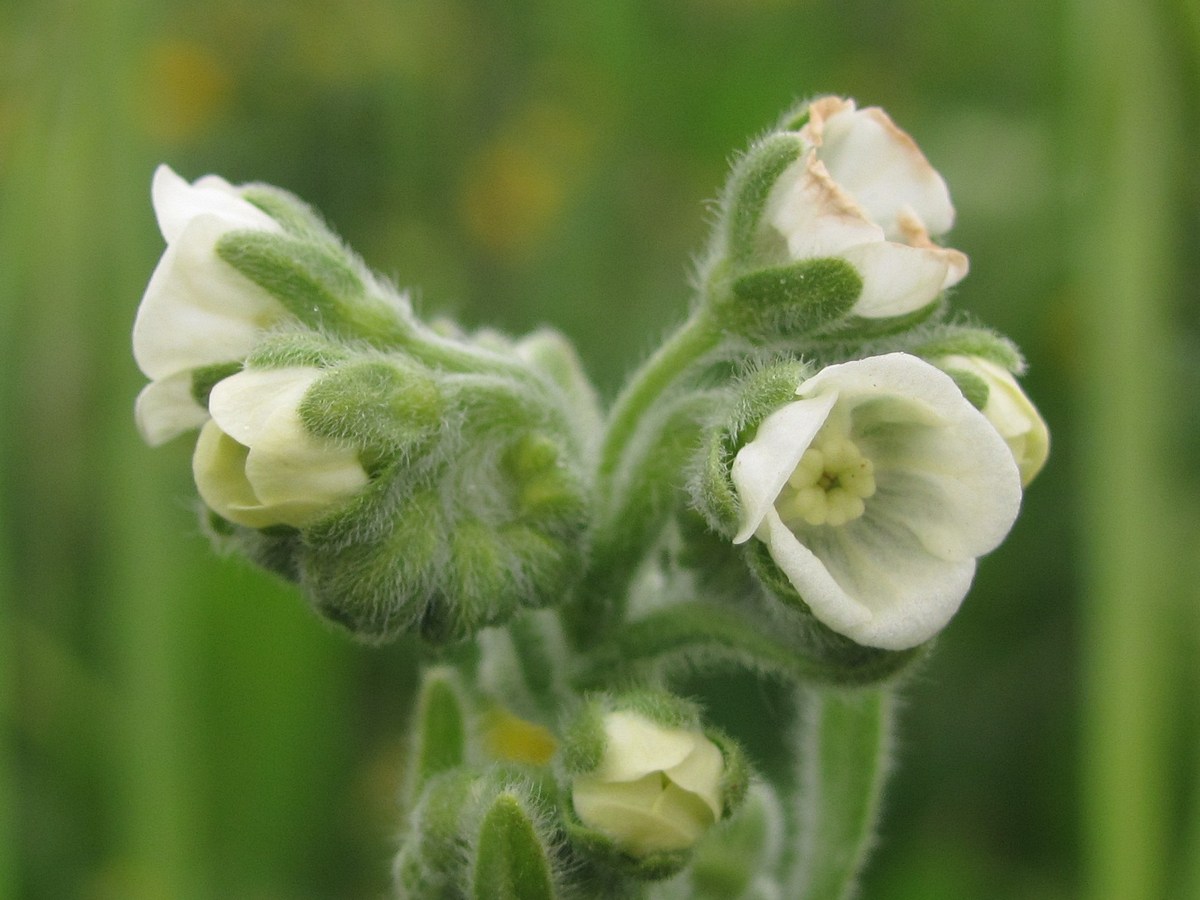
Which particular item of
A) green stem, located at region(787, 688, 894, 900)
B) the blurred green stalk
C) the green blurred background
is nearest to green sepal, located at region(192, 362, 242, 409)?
the green blurred background

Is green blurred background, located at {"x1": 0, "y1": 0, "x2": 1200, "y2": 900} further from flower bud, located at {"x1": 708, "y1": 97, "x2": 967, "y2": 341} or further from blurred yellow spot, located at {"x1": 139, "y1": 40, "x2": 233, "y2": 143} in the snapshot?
flower bud, located at {"x1": 708, "y1": 97, "x2": 967, "y2": 341}

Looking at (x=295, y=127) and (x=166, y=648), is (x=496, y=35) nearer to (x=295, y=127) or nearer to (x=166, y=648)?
(x=295, y=127)

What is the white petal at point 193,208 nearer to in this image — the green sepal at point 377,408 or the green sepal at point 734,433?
the green sepal at point 377,408

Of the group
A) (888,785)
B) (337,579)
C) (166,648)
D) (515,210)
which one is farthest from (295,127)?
(337,579)

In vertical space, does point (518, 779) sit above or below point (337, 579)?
below

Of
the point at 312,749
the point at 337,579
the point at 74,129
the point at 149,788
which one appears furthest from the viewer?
the point at 74,129

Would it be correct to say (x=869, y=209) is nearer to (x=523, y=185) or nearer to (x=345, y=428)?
(x=345, y=428)
